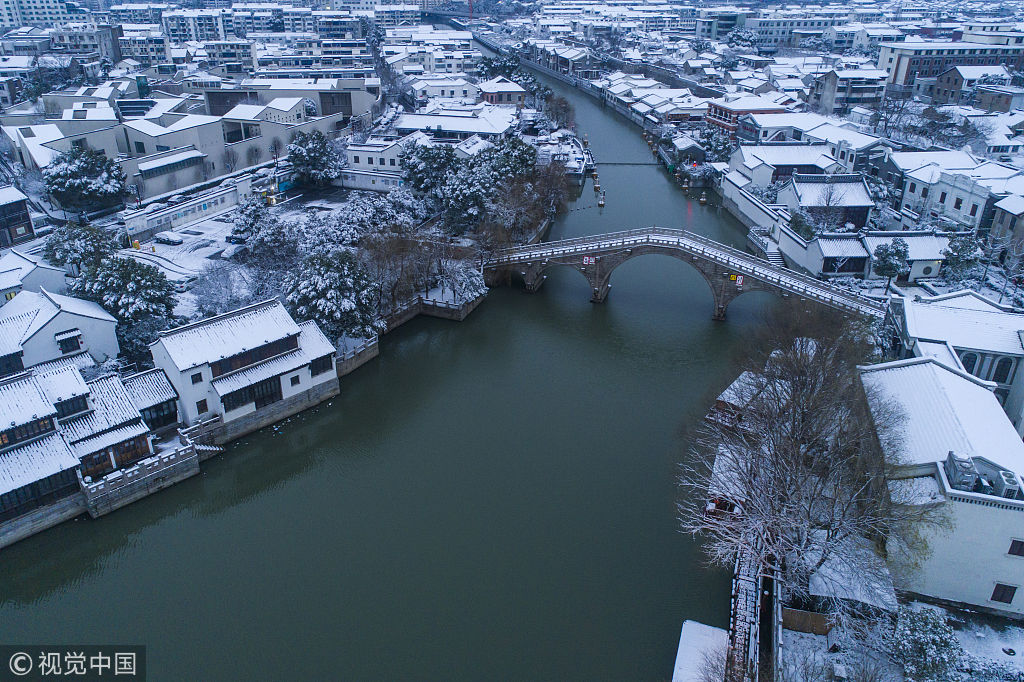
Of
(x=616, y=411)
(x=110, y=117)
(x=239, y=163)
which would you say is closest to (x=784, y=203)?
(x=616, y=411)

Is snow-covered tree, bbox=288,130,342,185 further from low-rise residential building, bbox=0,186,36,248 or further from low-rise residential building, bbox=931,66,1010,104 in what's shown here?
low-rise residential building, bbox=931,66,1010,104

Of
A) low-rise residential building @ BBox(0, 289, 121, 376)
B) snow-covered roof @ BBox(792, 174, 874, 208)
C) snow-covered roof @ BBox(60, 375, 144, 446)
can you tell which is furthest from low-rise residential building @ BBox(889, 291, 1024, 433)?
low-rise residential building @ BBox(0, 289, 121, 376)

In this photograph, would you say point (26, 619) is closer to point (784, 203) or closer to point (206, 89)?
point (784, 203)

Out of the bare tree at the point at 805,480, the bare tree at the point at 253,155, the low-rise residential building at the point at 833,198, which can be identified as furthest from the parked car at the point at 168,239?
the low-rise residential building at the point at 833,198

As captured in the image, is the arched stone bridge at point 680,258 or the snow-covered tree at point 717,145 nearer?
the arched stone bridge at point 680,258

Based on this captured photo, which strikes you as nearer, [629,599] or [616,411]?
[629,599]

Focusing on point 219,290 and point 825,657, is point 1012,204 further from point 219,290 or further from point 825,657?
A: point 219,290

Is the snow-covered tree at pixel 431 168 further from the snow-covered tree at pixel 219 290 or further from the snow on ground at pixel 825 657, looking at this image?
the snow on ground at pixel 825 657
